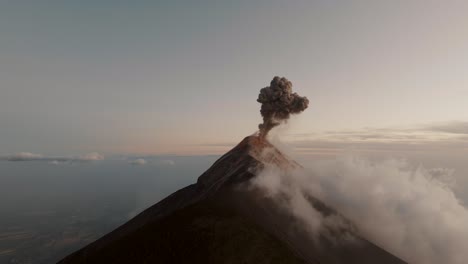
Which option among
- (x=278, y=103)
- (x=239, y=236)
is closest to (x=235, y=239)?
(x=239, y=236)

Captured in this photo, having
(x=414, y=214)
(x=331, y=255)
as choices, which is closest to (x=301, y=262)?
(x=331, y=255)

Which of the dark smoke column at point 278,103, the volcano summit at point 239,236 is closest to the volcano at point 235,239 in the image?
the volcano summit at point 239,236

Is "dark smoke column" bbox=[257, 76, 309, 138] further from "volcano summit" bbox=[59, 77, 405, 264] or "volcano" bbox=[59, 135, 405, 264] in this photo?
"volcano" bbox=[59, 135, 405, 264]

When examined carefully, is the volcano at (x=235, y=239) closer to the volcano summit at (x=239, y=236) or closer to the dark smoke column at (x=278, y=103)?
the volcano summit at (x=239, y=236)

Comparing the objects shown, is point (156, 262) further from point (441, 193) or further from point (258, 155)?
point (441, 193)

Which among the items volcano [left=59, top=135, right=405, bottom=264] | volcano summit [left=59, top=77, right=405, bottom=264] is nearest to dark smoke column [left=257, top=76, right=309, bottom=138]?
volcano summit [left=59, top=77, right=405, bottom=264]
